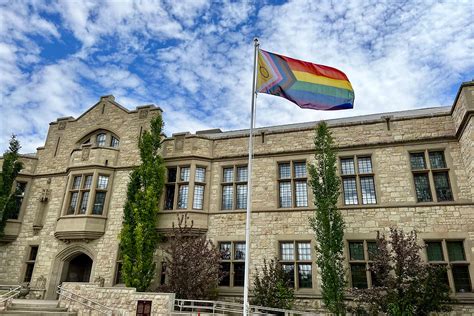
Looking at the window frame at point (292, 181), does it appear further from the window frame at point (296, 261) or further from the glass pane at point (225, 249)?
the glass pane at point (225, 249)

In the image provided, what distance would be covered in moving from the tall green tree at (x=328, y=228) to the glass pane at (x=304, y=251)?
89cm

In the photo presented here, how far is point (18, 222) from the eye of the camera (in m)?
17.6

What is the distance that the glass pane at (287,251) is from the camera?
45.4 ft

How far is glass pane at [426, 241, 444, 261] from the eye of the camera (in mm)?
12238

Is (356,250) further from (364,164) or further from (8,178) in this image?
(8,178)

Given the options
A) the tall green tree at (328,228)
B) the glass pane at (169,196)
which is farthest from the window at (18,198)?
the tall green tree at (328,228)

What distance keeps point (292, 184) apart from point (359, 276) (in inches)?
176

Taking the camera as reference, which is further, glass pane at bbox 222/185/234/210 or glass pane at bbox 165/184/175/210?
glass pane at bbox 165/184/175/210

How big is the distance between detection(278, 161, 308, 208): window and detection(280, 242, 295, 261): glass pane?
5.38 ft

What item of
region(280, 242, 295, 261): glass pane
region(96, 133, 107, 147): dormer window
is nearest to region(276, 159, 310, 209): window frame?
region(280, 242, 295, 261): glass pane

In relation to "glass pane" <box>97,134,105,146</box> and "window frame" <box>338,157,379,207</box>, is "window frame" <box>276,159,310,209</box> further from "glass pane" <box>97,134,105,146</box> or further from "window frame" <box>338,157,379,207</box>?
"glass pane" <box>97,134,105,146</box>

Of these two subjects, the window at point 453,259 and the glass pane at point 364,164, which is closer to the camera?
the window at point 453,259

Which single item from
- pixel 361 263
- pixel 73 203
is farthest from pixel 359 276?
pixel 73 203

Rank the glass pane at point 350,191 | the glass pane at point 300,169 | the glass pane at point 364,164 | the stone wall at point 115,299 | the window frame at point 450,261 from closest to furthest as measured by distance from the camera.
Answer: the stone wall at point 115,299
the window frame at point 450,261
the glass pane at point 350,191
the glass pane at point 364,164
the glass pane at point 300,169
